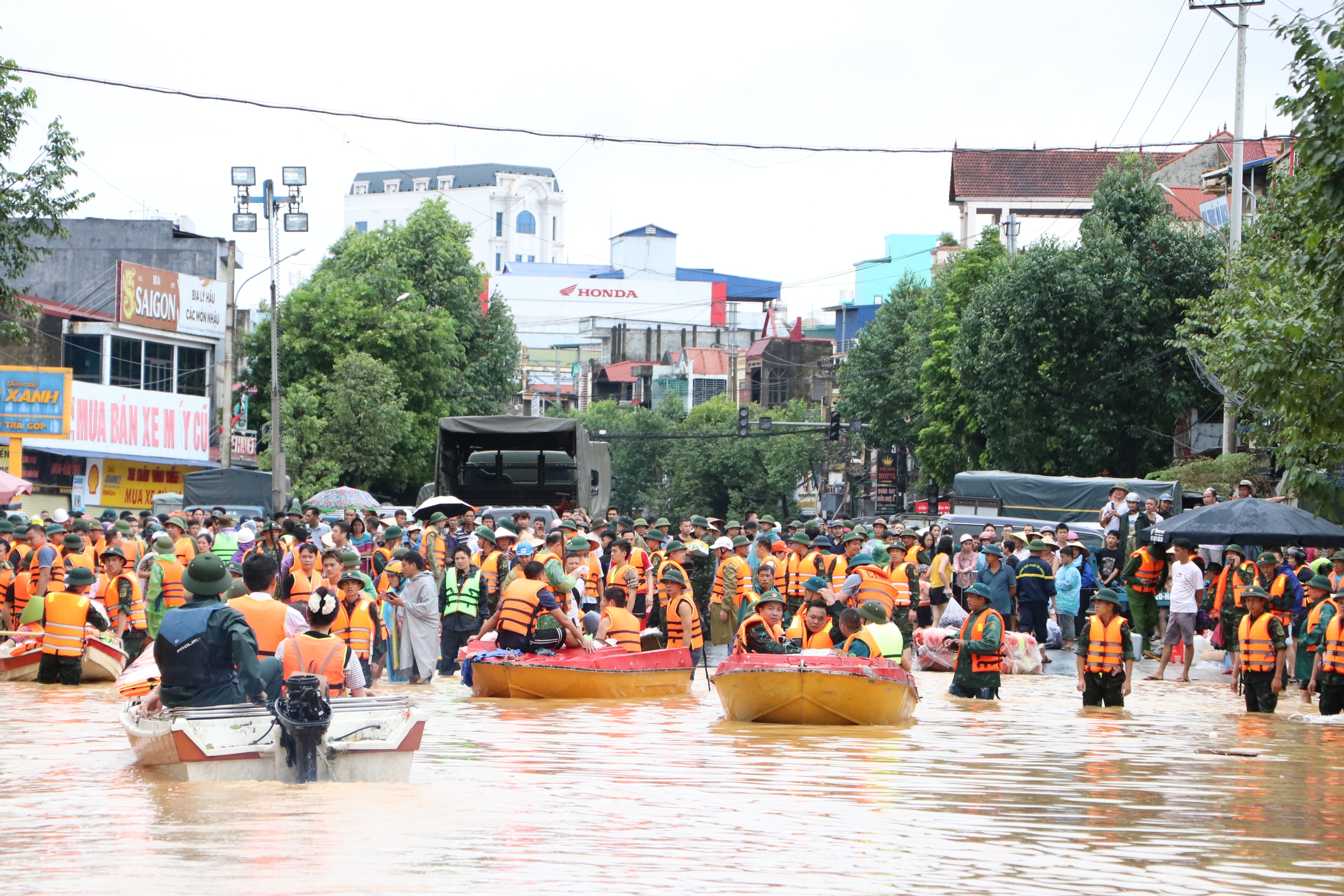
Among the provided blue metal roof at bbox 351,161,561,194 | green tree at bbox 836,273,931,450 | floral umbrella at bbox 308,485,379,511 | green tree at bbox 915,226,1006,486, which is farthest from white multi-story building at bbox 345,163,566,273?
floral umbrella at bbox 308,485,379,511

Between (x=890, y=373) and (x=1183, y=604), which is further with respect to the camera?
(x=890, y=373)

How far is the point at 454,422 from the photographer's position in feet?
96.6

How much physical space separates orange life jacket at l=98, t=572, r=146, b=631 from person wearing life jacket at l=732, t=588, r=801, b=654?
276 inches

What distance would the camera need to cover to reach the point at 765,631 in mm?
14719

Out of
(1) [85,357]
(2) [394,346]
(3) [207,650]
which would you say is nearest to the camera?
(3) [207,650]

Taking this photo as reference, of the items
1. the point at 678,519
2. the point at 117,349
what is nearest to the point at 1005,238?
the point at 678,519

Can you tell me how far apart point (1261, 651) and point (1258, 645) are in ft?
0.31

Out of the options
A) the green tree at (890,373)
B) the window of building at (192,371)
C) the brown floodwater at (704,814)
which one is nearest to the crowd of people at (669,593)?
the brown floodwater at (704,814)

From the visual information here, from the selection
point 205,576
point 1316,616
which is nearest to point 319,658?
point 205,576

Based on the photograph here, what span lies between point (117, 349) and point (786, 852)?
119ft

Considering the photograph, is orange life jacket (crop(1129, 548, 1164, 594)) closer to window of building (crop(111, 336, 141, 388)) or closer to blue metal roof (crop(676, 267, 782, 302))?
window of building (crop(111, 336, 141, 388))

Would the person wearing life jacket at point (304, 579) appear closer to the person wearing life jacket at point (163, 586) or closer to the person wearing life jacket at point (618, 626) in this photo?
the person wearing life jacket at point (163, 586)

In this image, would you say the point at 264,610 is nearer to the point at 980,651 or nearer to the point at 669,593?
A: the point at 669,593

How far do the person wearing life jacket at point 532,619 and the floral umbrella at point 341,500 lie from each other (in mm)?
16269
